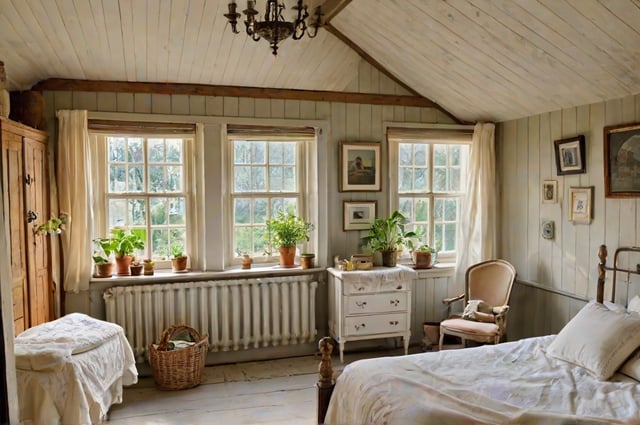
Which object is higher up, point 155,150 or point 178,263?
point 155,150

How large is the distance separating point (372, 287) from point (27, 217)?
2783 mm

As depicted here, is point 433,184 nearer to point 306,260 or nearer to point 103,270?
point 306,260

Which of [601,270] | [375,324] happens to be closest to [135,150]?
[375,324]

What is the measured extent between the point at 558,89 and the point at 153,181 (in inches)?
138

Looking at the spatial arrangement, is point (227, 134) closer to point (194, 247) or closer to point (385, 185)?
point (194, 247)

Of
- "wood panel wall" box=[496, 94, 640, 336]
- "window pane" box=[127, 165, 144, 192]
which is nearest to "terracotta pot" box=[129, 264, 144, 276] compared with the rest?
"window pane" box=[127, 165, 144, 192]

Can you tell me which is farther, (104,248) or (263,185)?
(263,185)

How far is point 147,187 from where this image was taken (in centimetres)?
454

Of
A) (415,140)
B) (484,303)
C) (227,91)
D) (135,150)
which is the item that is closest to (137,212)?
(135,150)

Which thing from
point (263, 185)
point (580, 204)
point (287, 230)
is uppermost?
point (263, 185)

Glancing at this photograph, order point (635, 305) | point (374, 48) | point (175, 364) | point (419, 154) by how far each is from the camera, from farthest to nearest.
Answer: point (419, 154)
point (374, 48)
point (175, 364)
point (635, 305)

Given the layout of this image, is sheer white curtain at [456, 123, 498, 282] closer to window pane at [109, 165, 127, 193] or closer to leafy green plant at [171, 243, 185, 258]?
leafy green plant at [171, 243, 185, 258]

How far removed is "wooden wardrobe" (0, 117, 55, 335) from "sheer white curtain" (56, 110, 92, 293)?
4.9 inches

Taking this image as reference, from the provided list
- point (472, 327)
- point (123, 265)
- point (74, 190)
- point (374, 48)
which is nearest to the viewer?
point (74, 190)
